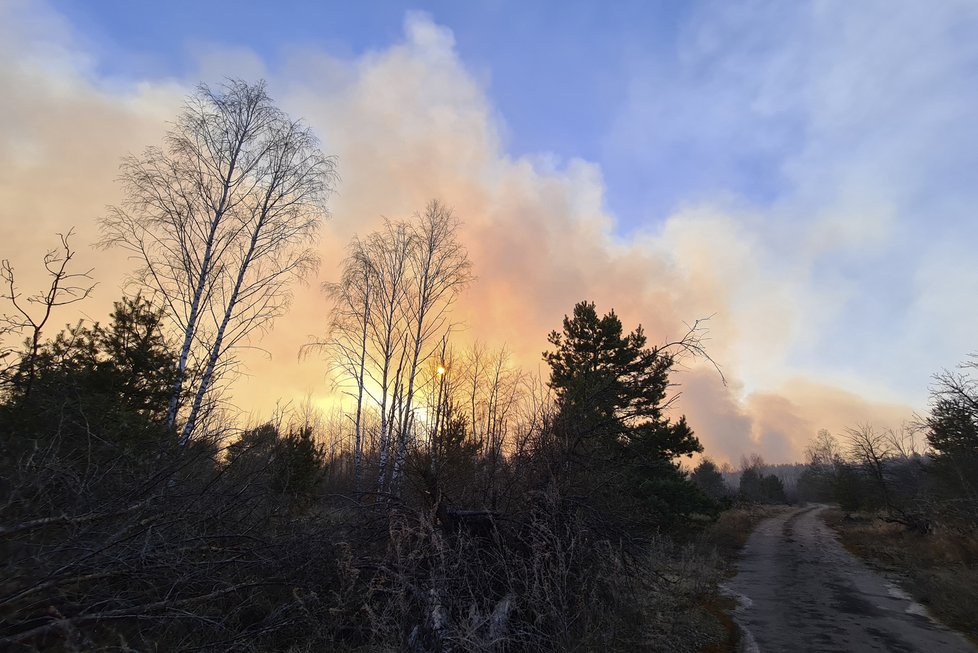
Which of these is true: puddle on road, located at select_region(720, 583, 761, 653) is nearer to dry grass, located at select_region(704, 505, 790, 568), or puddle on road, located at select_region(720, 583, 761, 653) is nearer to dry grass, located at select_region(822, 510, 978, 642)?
dry grass, located at select_region(822, 510, 978, 642)

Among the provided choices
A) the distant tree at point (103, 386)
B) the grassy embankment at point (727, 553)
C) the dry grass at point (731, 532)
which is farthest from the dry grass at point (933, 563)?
the distant tree at point (103, 386)

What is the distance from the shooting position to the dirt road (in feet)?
23.1

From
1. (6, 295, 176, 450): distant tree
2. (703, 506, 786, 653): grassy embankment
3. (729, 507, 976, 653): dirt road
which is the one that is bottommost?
(729, 507, 976, 653): dirt road

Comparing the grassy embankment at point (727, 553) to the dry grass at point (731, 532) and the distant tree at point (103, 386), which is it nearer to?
the dry grass at point (731, 532)

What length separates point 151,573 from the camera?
3938 millimetres

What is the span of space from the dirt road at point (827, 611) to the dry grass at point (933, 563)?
0.39m

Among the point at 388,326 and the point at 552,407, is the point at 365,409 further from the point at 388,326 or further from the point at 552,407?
the point at 552,407

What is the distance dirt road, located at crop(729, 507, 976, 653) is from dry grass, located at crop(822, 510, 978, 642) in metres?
0.39

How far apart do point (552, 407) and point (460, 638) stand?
399cm

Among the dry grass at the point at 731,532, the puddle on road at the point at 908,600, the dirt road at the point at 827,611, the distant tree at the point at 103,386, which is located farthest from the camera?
the dry grass at the point at 731,532

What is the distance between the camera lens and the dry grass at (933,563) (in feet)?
28.3

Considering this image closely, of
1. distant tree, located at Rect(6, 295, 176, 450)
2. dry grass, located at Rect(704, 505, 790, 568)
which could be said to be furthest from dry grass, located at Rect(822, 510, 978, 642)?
distant tree, located at Rect(6, 295, 176, 450)

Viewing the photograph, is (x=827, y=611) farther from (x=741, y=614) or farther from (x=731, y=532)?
(x=731, y=532)

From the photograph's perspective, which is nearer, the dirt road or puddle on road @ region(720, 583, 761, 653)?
puddle on road @ region(720, 583, 761, 653)
